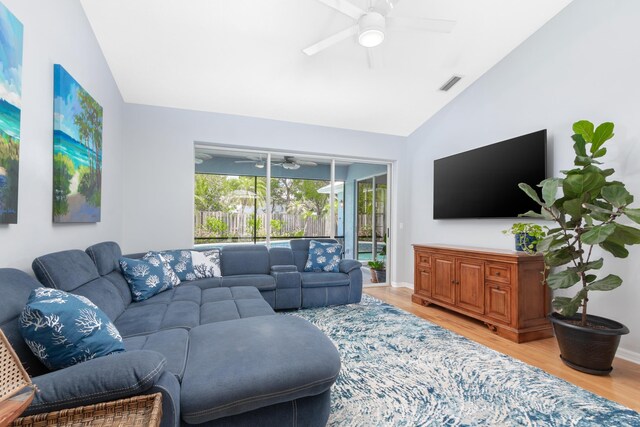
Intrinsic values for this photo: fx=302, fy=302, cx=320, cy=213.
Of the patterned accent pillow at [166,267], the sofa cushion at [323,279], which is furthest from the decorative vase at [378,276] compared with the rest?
the patterned accent pillow at [166,267]

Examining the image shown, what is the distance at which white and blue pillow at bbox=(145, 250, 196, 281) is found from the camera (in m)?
3.37

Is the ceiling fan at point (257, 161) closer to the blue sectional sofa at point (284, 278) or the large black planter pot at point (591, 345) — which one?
the blue sectional sofa at point (284, 278)

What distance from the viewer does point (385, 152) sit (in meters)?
5.11

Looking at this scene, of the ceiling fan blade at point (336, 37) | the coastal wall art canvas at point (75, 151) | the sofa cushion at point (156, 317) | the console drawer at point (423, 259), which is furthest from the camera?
the console drawer at point (423, 259)

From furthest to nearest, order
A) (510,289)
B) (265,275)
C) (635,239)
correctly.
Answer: (265,275) → (510,289) → (635,239)

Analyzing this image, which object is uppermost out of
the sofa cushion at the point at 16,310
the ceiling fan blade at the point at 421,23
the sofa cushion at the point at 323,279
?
the ceiling fan blade at the point at 421,23

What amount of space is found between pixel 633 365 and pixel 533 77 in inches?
Answer: 111

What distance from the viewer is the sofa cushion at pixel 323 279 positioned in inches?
148

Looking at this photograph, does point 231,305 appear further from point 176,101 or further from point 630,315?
point 630,315

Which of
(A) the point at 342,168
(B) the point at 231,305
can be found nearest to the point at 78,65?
(B) the point at 231,305

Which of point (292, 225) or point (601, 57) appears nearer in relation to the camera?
point (601, 57)

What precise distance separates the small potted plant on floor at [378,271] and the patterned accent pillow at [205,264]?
2.63m

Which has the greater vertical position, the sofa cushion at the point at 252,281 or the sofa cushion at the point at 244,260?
the sofa cushion at the point at 244,260

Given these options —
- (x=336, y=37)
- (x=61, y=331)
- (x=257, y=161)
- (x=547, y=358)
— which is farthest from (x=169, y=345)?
(x=257, y=161)
